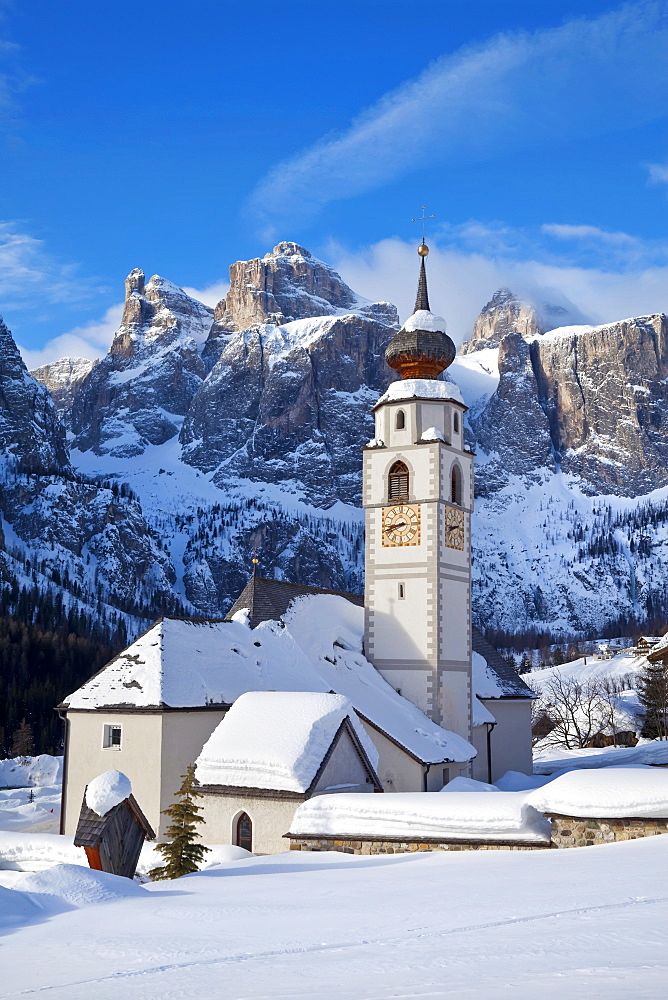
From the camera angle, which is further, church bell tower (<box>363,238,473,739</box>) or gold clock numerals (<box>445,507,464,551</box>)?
gold clock numerals (<box>445,507,464,551</box>)

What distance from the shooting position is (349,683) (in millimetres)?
34406

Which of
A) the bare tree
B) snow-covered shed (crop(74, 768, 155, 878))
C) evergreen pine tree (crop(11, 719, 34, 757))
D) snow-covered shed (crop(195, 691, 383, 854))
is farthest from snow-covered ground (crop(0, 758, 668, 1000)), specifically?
evergreen pine tree (crop(11, 719, 34, 757))

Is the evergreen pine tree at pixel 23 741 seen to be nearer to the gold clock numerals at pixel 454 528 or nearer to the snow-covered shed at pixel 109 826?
the gold clock numerals at pixel 454 528

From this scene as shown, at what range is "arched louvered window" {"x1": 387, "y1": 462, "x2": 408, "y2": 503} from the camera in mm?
38281

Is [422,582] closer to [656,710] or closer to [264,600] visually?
[264,600]

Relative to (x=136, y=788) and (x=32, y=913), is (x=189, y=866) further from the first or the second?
(x=136, y=788)

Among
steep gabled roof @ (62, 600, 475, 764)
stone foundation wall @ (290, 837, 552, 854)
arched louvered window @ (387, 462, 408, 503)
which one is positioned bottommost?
stone foundation wall @ (290, 837, 552, 854)

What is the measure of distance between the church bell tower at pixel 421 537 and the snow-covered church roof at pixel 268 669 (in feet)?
3.47

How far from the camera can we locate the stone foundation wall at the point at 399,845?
18.8 meters

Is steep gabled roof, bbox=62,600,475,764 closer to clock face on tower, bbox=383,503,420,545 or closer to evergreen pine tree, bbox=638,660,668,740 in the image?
clock face on tower, bbox=383,503,420,545

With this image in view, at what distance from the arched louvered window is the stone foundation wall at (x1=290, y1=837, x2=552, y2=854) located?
18638mm

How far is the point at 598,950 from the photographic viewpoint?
9.27 metres

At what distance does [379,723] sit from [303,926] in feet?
69.9

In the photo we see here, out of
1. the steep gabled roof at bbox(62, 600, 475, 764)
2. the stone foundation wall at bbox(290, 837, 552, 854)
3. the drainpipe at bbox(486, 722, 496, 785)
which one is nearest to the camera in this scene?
the stone foundation wall at bbox(290, 837, 552, 854)
